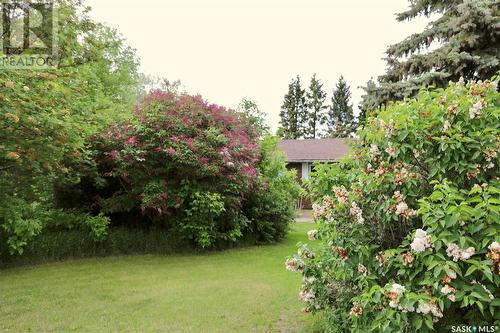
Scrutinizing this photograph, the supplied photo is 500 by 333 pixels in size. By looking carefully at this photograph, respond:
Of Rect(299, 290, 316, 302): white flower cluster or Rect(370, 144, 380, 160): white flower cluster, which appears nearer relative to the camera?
Rect(370, 144, 380, 160): white flower cluster

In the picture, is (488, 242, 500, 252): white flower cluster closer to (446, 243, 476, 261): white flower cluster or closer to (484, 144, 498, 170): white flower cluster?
(446, 243, 476, 261): white flower cluster

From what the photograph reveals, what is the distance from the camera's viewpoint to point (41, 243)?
7.84m

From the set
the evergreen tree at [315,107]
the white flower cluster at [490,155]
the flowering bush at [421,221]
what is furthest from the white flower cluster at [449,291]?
the evergreen tree at [315,107]

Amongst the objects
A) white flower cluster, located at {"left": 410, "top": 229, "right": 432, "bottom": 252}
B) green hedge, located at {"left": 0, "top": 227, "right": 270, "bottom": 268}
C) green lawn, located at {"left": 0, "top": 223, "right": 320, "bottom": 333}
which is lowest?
green lawn, located at {"left": 0, "top": 223, "right": 320, "bottom": 333}

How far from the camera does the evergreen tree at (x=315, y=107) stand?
156 feet

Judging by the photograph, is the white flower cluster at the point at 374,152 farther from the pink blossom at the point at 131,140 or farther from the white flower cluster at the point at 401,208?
the pink blossom at the point at 131,140

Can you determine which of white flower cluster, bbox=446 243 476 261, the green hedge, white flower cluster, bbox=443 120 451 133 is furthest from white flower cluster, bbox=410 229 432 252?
the green hedge

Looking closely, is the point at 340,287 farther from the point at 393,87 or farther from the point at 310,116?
the point at 310,116

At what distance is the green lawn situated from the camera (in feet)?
14.5

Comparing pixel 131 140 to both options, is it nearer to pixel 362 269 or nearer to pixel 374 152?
pixel 374 152

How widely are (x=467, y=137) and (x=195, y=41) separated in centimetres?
1897

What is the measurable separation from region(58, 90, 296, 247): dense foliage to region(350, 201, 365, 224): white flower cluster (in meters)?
5.80

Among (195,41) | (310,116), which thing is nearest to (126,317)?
(195,41)

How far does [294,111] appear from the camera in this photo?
4650cm
